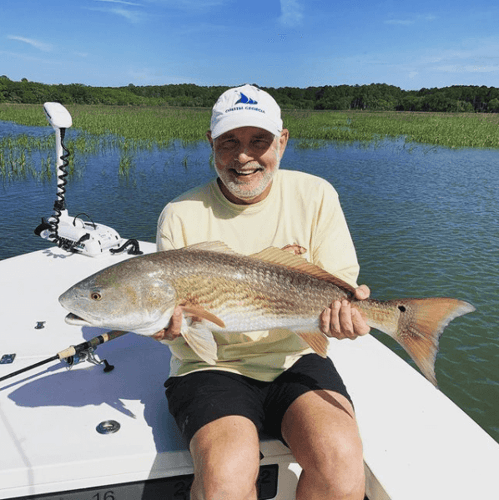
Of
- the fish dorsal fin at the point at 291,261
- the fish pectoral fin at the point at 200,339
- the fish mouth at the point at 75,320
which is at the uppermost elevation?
the fish dorsal fin at the point at 291,261

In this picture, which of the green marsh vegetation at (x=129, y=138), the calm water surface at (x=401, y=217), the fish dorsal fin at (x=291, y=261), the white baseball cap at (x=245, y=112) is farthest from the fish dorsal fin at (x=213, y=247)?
the green marsh vegetation at (x=129, y=138)

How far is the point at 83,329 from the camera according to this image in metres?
3.62

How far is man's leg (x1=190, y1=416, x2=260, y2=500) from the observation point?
72.6 inches

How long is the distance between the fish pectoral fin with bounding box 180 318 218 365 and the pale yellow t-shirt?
0.89 ft

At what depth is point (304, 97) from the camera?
322 ft

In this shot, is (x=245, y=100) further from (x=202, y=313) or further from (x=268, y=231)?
(x=202, y=313)

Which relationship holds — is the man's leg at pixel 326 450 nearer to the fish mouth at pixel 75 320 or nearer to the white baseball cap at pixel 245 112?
the fish mouth at pixel 75 320

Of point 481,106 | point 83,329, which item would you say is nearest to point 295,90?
point 481,106

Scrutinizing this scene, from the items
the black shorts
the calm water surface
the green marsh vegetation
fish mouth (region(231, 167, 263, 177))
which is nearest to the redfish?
the black shorts

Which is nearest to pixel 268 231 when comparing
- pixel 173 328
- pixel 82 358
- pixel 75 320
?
pixel 173 328

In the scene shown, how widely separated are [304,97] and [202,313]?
102936mm

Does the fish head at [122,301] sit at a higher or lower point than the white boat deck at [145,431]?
higher

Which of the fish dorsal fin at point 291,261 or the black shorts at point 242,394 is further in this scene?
the fish dorsal fin at point 291,261

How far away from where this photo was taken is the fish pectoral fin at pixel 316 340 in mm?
2316
